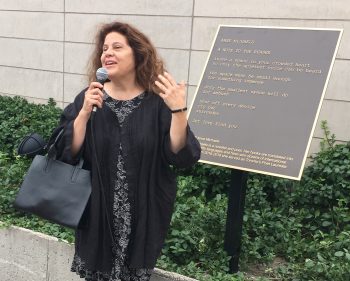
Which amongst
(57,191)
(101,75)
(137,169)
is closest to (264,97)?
(137,169)

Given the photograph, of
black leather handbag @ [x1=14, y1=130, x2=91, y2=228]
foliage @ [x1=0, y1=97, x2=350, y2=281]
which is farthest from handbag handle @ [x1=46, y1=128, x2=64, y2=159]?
foliage @ [x1=0, y1=97, x2=350, y2=281]

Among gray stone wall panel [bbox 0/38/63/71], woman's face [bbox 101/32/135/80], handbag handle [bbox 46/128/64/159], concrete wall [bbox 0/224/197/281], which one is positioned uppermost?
woman's face [bbox 101/32/135/80]

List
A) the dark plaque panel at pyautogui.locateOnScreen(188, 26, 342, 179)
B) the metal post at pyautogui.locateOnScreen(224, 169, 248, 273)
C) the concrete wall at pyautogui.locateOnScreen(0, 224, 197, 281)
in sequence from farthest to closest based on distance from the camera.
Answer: the concrete wall at pyautogui.locateOnScreen(0, 224, 197, 281) → the metal post at pyautogui.locateOnScreen(224, 169, 248, 273) → the dark plaque panel at pyautogui.locateOnScreen(188, 26, 342, 179)

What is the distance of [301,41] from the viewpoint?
3371mm

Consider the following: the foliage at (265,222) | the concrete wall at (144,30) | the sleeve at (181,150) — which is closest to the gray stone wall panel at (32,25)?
the concrete wall at (144,30)

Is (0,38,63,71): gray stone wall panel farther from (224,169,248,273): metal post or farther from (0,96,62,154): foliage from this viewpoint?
(224,169,248,273): metal post

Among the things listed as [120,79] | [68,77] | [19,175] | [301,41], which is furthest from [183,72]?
[120,79]

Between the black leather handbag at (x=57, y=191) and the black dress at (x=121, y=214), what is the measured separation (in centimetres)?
17

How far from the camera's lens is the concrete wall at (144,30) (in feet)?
17.2

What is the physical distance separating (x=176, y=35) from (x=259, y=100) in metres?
3.16

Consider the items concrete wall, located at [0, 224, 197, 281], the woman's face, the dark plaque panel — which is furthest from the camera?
concrete wall, located at [0, 224, 197, 281]

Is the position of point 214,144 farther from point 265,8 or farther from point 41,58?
point 41,58

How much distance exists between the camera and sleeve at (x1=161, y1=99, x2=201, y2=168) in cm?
240

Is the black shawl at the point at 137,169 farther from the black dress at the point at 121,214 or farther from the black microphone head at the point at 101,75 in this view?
the black microphone head at the point at 101,75
